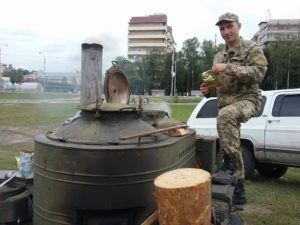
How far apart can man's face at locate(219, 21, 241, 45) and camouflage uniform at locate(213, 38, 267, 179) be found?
0.25ft

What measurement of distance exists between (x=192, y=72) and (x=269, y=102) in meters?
61.0

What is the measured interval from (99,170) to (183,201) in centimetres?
79

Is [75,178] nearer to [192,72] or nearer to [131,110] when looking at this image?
[131,110]

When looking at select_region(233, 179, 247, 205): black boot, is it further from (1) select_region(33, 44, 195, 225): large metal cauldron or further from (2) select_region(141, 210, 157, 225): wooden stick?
(2) select_region(141, 210, 157, 225): wooden stick

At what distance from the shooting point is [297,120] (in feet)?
27.6

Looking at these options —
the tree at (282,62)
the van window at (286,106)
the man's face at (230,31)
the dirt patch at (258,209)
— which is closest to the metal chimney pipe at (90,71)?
the man's face at (230,31)

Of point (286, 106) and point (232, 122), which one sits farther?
point (286, 106)

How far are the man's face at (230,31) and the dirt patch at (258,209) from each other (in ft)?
8.75

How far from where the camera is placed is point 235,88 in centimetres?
485

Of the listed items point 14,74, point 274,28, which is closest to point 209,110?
point 274,28

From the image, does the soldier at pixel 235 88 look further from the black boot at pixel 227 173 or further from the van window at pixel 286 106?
the van window at pixel 286 106

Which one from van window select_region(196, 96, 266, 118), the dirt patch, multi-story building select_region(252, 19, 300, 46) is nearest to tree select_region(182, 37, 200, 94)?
multi-story building select_region(252, 19, 300, 46)

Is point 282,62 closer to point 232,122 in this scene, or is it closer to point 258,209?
point 258,209

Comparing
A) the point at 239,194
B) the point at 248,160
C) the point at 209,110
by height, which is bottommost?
the point at 248,160
